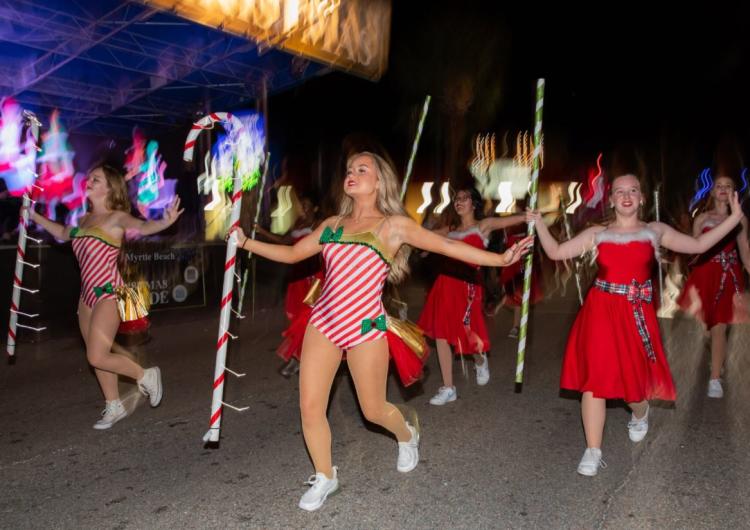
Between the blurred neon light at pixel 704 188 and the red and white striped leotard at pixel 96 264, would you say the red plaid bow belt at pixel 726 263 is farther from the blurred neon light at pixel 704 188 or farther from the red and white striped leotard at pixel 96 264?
the red and white striped leotard at pixel 96 264

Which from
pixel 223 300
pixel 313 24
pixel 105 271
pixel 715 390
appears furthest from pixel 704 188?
pixel 105 271

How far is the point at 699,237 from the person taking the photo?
4.32 meters

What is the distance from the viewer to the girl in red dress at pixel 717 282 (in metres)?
6.07

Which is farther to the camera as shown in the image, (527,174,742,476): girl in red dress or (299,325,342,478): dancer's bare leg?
(527,174,742,476): girl in red dress

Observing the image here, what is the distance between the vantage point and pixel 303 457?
4551 millimetres

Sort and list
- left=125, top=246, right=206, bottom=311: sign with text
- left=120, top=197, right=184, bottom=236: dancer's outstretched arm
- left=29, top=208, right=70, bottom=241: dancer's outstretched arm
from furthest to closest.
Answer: left=125, top=246, right=206, bottom=311: sign with text
left=29, top=208, right=70, bottom=241: dancer's outstretched arm
left=120, top=197, right=184, bottom=236: dancer's outstretched arm

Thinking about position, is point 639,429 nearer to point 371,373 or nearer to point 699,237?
point 699,237

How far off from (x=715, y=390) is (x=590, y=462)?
260 cm

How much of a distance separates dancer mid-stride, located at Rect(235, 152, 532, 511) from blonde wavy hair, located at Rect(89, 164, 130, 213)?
231cm

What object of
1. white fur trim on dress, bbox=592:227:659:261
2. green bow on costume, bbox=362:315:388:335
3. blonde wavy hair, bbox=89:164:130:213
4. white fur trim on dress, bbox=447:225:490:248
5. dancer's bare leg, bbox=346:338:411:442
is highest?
blonde wavy hair, bbox=89:164:130:213

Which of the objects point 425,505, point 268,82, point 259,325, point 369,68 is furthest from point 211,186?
point 425,505

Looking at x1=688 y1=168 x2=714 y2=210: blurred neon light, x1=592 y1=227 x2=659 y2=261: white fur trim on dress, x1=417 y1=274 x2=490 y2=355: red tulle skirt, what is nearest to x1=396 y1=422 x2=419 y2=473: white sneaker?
x1=592 y1=227 x2=659 y2=261: white fur trim on dress

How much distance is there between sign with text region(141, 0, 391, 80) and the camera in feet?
32.6

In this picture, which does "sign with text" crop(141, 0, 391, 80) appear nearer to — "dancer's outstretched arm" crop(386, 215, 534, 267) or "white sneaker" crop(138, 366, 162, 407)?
"white sneaker" crop(138, 366, 162, 407)
